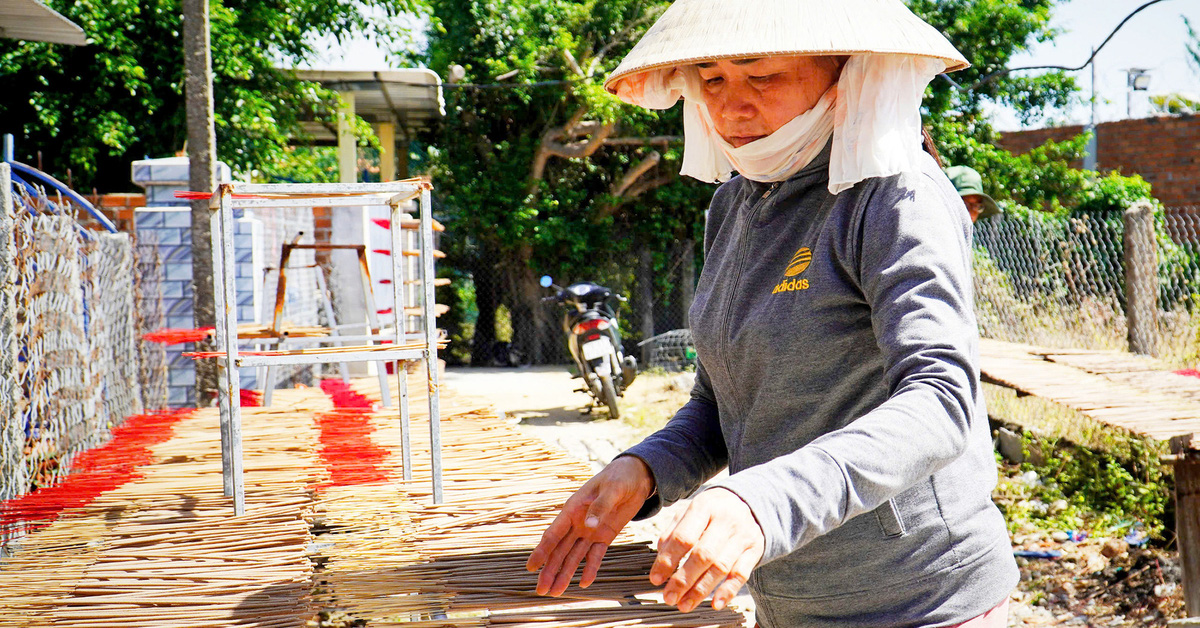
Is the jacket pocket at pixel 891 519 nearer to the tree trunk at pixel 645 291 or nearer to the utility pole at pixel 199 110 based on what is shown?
the utility pole at pixel 199 110

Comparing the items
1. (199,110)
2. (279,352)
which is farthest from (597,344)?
(279,352)

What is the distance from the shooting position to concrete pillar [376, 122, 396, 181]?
1078 cm

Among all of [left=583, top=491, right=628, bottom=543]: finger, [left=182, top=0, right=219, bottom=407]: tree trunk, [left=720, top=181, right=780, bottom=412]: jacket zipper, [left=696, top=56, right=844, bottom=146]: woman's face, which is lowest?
[left=583, top=491, right=628, bottom=543]: finger

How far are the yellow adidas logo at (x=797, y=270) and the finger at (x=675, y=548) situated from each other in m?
0.45

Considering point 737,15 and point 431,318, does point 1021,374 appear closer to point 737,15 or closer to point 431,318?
point 431,318

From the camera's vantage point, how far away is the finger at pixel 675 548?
3.11 feet

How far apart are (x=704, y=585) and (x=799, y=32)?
0.74 m

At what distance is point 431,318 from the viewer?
257 centimetres

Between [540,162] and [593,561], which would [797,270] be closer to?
[593,561]

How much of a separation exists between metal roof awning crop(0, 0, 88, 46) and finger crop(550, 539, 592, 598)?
10.4 ft

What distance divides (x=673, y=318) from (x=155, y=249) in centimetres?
815

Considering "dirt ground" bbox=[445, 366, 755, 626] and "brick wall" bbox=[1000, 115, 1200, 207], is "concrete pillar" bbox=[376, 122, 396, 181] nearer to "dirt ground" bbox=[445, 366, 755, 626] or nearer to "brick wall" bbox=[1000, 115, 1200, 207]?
"dirt ground" bbox=[445, 366, 755, 626]

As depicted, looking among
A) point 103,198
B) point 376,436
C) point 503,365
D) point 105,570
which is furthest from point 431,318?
point 503,365

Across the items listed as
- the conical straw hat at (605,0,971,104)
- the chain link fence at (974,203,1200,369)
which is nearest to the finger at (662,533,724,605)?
the conical straw hat at (605,0,971,104)
